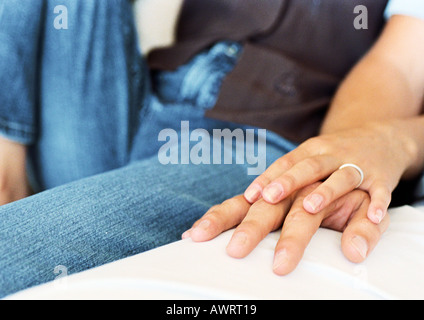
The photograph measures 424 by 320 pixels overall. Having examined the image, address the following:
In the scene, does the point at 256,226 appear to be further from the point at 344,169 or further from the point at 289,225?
the point at 344,169

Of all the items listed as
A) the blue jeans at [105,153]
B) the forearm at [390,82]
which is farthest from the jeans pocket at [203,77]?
Answer: the forearm at [390,82]

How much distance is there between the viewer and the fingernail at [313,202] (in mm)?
461

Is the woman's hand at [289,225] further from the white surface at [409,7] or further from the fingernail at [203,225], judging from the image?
the white surface at [409,7]

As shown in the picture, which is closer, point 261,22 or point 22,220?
A: point 22,220

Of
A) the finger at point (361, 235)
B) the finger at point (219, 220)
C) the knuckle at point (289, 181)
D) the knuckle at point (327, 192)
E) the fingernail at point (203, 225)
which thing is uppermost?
the knuckle at point (289, 181)

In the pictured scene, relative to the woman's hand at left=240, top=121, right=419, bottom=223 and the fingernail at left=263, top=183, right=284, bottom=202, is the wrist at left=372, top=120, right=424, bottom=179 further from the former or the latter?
the fingernail at left=263, top=183, right=284, bottom=202

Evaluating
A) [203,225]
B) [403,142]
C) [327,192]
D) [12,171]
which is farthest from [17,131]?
[403,142]

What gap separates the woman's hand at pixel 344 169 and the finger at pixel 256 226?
0.01m
